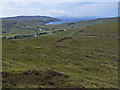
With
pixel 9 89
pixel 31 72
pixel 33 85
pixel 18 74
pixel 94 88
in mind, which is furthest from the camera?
pixel 31 72

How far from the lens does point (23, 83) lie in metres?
19.5

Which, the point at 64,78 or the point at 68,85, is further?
the point at 64,78

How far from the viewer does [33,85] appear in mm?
19078

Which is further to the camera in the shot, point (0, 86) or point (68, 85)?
point (68, 85)

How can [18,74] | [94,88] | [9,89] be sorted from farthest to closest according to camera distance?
→ [18,74] < [94,88] < [9,89]

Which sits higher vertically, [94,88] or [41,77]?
[41,77]

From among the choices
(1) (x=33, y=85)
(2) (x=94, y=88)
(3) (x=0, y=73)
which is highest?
(3) (x=0, y=73)

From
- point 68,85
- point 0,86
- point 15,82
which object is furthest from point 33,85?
point 68,85

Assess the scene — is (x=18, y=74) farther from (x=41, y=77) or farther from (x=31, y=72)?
(x=41, y=77)

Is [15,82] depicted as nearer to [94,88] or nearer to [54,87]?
[54,87]

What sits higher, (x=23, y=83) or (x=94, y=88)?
(x=23, y=83)

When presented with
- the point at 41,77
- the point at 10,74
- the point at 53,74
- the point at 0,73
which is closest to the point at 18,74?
the point at 10,74

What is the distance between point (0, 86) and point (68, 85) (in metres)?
11.7

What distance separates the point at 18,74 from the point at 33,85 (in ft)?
17.7
